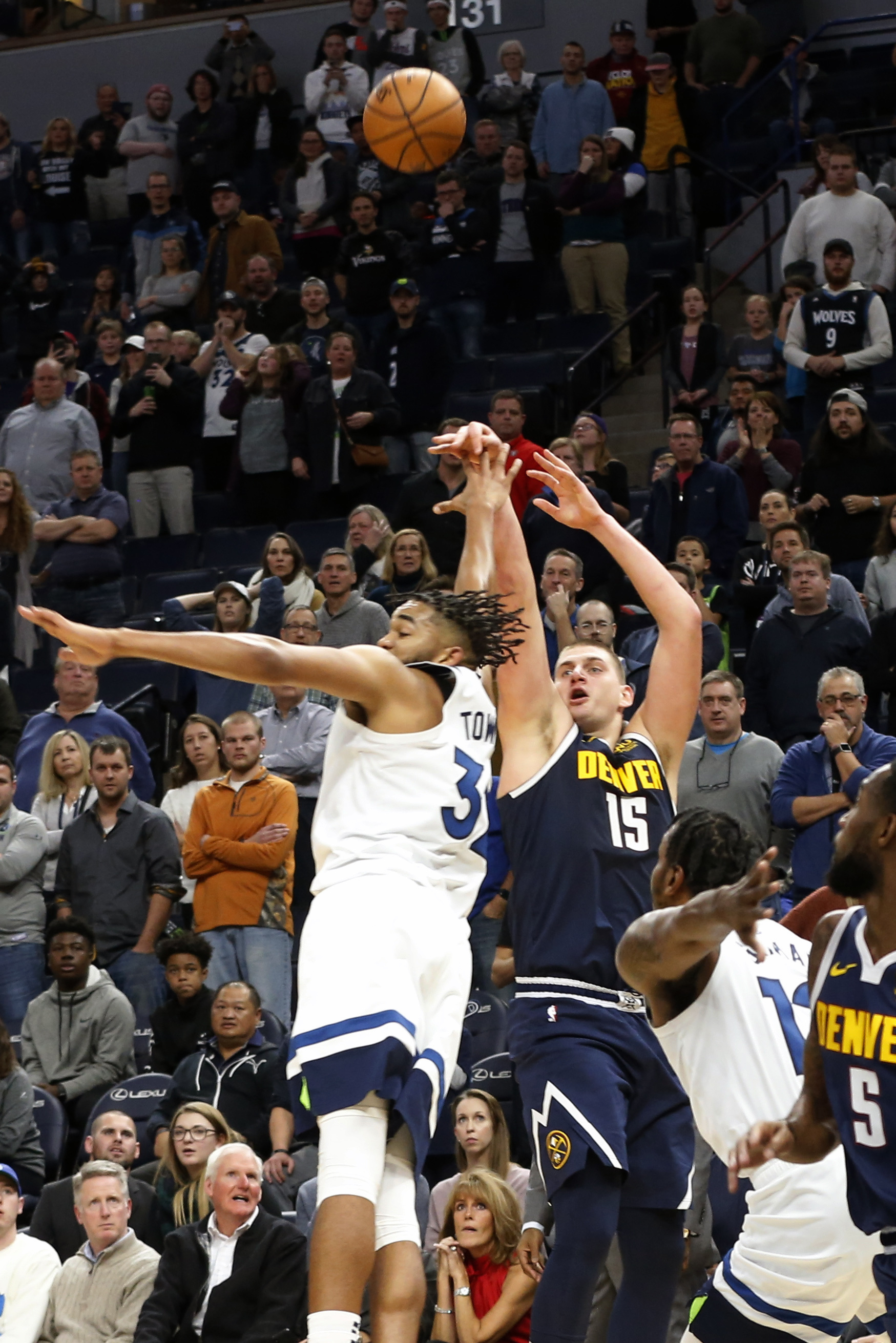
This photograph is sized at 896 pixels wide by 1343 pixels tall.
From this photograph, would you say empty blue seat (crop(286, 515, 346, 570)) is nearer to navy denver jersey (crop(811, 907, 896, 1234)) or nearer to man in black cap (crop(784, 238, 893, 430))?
man in black cap (crop(784, 238, 893, 430))

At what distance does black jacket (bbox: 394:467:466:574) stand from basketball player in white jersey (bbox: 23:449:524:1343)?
6949mm

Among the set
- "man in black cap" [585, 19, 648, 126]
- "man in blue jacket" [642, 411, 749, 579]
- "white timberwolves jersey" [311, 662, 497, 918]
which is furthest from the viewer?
"man in black cap" [585, 19, 648, 126]

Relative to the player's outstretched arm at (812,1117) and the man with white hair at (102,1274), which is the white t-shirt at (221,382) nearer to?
the man with white hair at (102,1274)

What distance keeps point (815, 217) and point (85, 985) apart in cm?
811

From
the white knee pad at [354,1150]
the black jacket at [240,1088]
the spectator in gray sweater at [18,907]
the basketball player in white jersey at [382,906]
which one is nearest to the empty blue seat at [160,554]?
the spectator in gray sweater at [18,907]

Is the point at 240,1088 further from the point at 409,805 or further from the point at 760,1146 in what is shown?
the point at 760,1146

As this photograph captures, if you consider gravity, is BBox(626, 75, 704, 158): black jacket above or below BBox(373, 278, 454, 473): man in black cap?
above

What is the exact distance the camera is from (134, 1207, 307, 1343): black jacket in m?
7.63

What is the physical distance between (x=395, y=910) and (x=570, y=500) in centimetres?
171

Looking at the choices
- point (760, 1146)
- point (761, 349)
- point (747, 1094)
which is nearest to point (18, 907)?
point (747, 1094)

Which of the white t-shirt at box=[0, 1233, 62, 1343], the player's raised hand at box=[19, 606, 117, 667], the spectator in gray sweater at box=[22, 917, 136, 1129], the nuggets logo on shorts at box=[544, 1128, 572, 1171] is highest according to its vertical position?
the player's raised hand at box=[19, 606, 117, 667]

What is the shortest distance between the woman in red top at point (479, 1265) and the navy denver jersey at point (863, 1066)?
397 centimetres

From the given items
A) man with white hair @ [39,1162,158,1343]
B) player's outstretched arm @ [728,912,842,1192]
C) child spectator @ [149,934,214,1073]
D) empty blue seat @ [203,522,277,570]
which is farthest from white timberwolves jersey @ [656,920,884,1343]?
empty blue seat @ [203,522,277,570]

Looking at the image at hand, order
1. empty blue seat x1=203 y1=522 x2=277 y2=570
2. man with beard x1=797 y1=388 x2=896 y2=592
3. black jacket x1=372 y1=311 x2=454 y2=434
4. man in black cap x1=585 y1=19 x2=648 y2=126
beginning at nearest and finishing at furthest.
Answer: man with beard x1=797 y1=388 x2=896 y2=592 → black jacket x1=372 y1=311 x2=454 y2=434 → empty blue seat x1=203 y1=522 x2=277 y2=570 → man in black cap x1=585 y1=19 x2=648 y2=126
